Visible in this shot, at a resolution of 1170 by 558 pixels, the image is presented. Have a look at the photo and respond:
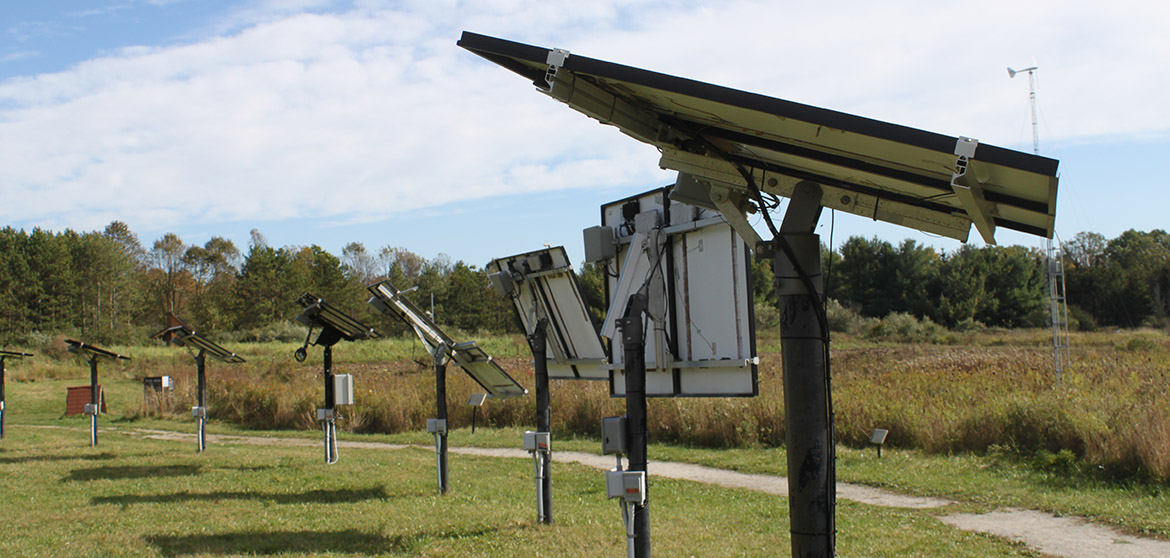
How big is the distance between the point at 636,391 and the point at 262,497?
7.07 meters

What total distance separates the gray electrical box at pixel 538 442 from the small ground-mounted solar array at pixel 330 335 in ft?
15.7

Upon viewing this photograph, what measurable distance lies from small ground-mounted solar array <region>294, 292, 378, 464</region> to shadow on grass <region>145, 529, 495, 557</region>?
438cm

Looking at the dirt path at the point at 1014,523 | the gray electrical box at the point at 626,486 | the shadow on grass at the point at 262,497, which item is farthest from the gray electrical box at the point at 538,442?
the gray electrical box at the point at 626,486

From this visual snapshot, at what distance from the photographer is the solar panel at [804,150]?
11.1ft

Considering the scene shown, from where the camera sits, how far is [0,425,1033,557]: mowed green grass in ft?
25.8

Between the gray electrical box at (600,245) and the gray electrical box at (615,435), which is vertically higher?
the gray electrical box at (600,245)

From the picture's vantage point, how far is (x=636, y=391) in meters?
5.81

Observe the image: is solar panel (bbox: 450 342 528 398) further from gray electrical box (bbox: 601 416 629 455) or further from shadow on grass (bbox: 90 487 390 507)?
gray electrical box (bbox: 601 416 629 455)

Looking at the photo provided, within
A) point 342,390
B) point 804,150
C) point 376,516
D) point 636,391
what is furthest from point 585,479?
point 804,150

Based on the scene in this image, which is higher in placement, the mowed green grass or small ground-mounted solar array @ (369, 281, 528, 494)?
small ground-mounted solar array @ (369, 281, 528, 494)

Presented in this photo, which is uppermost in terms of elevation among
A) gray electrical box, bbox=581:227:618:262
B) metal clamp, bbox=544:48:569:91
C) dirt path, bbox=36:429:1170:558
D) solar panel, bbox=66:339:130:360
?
metal clamp, bbox=544:48:569:91

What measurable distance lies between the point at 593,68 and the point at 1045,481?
31.6ft

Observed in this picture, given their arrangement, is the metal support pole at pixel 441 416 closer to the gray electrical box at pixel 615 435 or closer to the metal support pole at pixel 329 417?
the metal support pole at pixel 329 417

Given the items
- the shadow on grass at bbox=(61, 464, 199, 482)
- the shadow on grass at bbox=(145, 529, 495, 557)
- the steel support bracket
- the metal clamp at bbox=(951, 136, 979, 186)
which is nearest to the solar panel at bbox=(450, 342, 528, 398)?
the shadow on grass at bbox=(145, 529, 495, 557)
